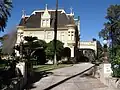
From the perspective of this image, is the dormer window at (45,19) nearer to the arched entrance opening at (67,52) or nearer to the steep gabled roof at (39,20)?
the steep gabled roof at (39,20)

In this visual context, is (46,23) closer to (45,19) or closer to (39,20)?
(45,19)

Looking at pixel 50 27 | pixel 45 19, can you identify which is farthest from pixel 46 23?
pixel 50 27

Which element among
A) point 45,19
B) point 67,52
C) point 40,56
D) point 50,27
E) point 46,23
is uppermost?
point 45,19

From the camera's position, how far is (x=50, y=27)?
66.9 m

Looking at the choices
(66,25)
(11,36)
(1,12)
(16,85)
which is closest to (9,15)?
(1,12)

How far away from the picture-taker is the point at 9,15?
30031 mm

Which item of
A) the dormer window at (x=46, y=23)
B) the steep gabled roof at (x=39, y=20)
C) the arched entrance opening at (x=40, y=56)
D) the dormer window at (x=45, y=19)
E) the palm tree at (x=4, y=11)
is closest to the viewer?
the palm tree at (x=4, y=11)

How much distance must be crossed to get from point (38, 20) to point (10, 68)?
5324 cm

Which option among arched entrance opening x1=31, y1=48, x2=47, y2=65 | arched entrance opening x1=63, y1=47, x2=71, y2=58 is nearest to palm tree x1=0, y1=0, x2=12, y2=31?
arched entrance opening x1=31, y1=48, x2=47, y2=65

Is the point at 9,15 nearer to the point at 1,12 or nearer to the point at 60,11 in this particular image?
the point at 1,12

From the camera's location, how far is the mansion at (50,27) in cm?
6519

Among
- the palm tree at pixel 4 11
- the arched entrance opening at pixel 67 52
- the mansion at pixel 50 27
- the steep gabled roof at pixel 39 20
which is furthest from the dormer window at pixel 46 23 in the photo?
the palm tree at pixel 4 11

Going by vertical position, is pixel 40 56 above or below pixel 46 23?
below

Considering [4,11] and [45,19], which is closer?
[4,11]
